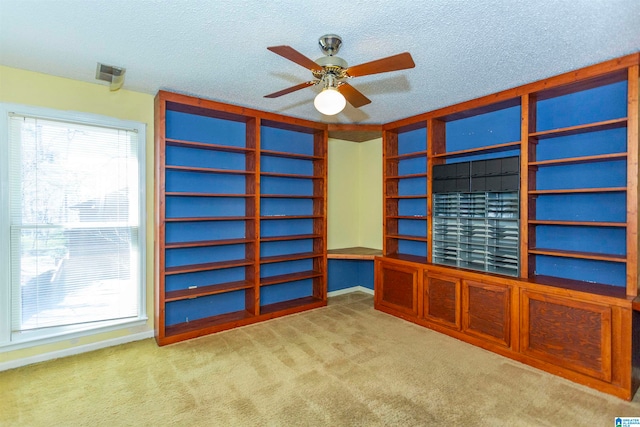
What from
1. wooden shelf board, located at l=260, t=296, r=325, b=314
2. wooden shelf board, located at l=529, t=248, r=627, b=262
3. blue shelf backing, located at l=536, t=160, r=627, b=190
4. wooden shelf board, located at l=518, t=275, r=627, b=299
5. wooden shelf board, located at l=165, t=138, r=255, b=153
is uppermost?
wooden shelf board, located at l=165, t=138, r=255, b=153

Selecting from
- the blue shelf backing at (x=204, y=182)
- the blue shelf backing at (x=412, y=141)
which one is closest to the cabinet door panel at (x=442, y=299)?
the blue shelf backing at (x=412, y=141)

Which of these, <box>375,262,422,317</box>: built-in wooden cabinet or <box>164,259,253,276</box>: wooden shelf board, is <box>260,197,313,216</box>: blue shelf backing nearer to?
<box>164,259,253,276</box>: wooden shelf board

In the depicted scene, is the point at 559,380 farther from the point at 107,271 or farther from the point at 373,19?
the point at 107,271

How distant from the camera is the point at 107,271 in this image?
3080mm

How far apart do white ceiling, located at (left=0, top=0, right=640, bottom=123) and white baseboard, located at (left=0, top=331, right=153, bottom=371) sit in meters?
2.42

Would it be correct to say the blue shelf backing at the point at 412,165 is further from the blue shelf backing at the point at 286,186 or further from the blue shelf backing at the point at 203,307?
the blue shelf backing at the point at 203,307

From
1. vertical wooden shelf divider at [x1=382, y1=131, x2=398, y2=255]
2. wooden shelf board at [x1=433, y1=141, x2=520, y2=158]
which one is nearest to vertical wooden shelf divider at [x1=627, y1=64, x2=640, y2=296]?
wooden shelf board at [x1=433, y1=141, x2=520, y2=158]

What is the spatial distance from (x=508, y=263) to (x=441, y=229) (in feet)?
2.61

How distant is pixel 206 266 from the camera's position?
3418mm

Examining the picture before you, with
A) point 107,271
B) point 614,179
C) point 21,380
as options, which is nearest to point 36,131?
point 107,271

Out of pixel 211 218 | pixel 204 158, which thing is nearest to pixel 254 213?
pixel 211 218

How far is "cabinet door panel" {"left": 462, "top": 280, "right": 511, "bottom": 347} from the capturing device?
2848 millimetres

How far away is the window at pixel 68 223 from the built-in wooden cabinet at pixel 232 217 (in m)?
0.31

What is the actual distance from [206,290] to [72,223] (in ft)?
4.50
